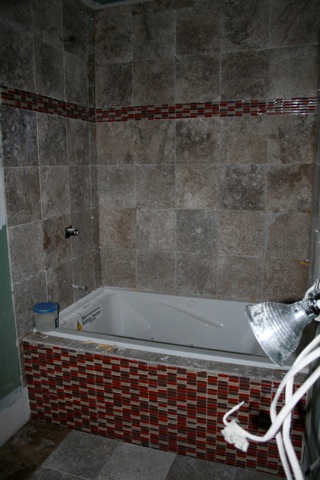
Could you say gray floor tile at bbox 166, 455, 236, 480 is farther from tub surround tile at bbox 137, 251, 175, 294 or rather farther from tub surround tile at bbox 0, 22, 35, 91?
tub surround tile at bbox 0, 22, 35, 91

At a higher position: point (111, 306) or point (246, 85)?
point (246, 85)

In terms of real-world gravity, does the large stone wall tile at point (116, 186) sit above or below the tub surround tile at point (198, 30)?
below

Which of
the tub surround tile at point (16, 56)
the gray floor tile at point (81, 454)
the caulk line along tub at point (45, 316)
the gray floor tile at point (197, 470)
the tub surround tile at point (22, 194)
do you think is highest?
the tub surround tile at point (16, 56)

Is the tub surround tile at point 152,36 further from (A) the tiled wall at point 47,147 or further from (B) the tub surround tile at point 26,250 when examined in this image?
(B) the tub surround tile at point 26,250

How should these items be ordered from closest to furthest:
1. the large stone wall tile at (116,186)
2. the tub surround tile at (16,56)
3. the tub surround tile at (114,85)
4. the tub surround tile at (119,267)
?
the tub surround tile at (16,56), the tub surround tile at (114,85), the large stone wall tile at (116,186), the tub surround tile at (119,267)

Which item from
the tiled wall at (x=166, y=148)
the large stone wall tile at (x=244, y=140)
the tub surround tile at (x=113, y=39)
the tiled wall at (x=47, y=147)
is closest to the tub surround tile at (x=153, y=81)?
the tiled wall at (x=166, y=148)

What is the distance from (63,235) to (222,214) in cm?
109

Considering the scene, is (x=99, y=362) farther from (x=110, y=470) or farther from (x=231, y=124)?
(x=231, y=124)

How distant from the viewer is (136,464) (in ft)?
6.53

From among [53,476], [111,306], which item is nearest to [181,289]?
[111,306]

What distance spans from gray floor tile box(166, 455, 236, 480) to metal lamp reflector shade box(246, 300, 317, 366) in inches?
55.5

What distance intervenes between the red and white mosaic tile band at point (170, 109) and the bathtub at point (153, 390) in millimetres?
1321

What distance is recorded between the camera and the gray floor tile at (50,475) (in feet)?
6.23

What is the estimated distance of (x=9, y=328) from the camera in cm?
216
